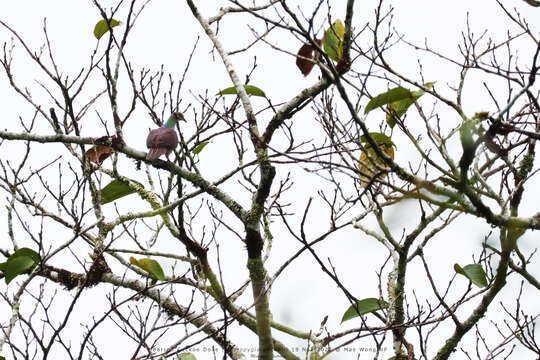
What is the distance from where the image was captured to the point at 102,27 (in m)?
2.80

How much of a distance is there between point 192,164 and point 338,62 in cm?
87

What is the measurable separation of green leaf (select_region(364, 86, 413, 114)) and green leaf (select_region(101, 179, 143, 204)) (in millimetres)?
1415

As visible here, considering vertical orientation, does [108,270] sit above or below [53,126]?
below

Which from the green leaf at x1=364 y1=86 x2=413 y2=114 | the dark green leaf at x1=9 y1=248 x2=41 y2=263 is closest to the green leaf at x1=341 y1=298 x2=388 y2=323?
the green leaf at x1=364 y1=86 x2=413 y2=114

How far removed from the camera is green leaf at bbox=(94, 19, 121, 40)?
275cm

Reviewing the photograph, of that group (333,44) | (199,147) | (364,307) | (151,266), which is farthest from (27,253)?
(333,44)

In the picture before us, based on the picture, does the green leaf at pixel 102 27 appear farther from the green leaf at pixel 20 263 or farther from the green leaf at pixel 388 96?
the green leaf at pixel 388 96

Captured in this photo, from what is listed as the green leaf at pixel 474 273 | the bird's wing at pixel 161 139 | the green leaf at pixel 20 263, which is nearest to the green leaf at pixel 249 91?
the bird's wing at pixel 161 139

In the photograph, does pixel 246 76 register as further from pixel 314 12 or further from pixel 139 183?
pixel 314 12

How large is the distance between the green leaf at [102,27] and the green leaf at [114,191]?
73cm

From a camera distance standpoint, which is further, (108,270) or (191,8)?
(108,270)

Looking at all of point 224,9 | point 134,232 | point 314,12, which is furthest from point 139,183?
point 314,12

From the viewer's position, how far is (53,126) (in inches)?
116

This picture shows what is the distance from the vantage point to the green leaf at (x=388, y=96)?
2.23 m
